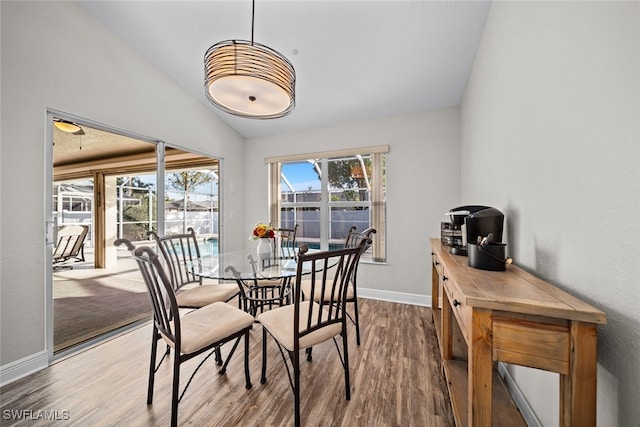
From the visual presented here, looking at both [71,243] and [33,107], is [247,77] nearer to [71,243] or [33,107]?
[33,107]

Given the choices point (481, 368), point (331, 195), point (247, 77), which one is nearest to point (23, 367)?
point (247, 77)

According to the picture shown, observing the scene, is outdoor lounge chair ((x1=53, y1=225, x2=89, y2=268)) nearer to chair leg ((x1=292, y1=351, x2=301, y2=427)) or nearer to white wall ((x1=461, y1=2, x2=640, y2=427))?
chair leg ((x1=292, y1=351, x2=301, y2=427))

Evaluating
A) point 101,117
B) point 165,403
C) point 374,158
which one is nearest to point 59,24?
point 101,117

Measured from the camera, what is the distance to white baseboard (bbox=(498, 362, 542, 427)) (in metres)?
1.29

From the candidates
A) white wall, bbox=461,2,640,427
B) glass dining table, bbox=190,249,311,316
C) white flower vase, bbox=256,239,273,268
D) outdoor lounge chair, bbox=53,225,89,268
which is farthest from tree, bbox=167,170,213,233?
white wall, bbox=461,2,640,427

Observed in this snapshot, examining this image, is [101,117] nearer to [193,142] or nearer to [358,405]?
[193,142]

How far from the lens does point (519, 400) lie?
1458mm

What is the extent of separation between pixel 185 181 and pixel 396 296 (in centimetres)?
338

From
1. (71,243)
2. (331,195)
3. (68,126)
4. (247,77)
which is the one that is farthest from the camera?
(331,195)

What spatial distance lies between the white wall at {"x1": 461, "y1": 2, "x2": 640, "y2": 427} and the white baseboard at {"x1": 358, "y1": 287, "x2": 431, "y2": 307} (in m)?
1.69

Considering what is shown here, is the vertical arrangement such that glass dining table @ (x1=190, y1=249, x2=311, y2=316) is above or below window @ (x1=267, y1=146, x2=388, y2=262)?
below

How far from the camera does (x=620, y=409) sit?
754 mm

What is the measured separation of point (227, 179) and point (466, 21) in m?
3.51

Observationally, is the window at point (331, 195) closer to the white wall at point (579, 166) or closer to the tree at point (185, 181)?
the tree at point (185, 181)
